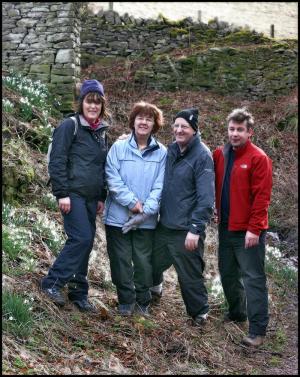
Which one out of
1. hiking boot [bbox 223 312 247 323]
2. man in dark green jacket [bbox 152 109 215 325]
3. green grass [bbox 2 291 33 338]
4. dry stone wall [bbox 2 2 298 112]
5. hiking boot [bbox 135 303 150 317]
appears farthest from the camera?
dry stone wall [bbox 2 2 298 112]

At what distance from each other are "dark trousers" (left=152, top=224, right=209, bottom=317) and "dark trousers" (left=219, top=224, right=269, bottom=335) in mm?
311

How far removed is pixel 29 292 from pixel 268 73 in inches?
425

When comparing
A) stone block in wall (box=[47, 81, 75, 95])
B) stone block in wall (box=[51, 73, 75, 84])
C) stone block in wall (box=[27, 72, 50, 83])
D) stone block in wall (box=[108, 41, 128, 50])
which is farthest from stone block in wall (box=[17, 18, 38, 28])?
stone block in wall (box=[108, 41, 128, 50])

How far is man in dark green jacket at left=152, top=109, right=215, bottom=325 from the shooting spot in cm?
476

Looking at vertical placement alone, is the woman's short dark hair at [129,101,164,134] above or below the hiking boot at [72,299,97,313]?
above

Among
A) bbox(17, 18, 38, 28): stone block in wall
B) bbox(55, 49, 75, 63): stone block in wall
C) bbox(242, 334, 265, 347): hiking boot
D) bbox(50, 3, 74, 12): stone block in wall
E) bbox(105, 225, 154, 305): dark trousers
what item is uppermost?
bbox(50, 3, 74, 12): stone block in wall

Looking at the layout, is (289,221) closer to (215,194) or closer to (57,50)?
(215,194)

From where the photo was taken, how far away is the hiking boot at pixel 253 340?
494cm

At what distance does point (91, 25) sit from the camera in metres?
14.5

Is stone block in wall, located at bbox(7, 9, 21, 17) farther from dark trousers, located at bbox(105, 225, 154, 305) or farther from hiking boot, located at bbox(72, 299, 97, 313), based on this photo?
hiking boot, located at bbox(72, 299, 97, 313)

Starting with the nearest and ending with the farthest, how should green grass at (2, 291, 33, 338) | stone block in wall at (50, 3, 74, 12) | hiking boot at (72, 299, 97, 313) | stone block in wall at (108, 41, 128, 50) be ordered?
green grass at (2, 291, 33, 338)
hiking boot at (72, 299, 97, 313)
stone block in wall at (50, 3, 74, 12)
stone block in wall at (108, 41, 128, 50)

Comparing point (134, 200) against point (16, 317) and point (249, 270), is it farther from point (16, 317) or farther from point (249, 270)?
point (16, 317)

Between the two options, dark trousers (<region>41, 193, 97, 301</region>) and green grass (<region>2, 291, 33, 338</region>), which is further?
dark trousers (<region>41, 193, 97, 301</region>)

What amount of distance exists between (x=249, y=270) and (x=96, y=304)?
1.59 meters
